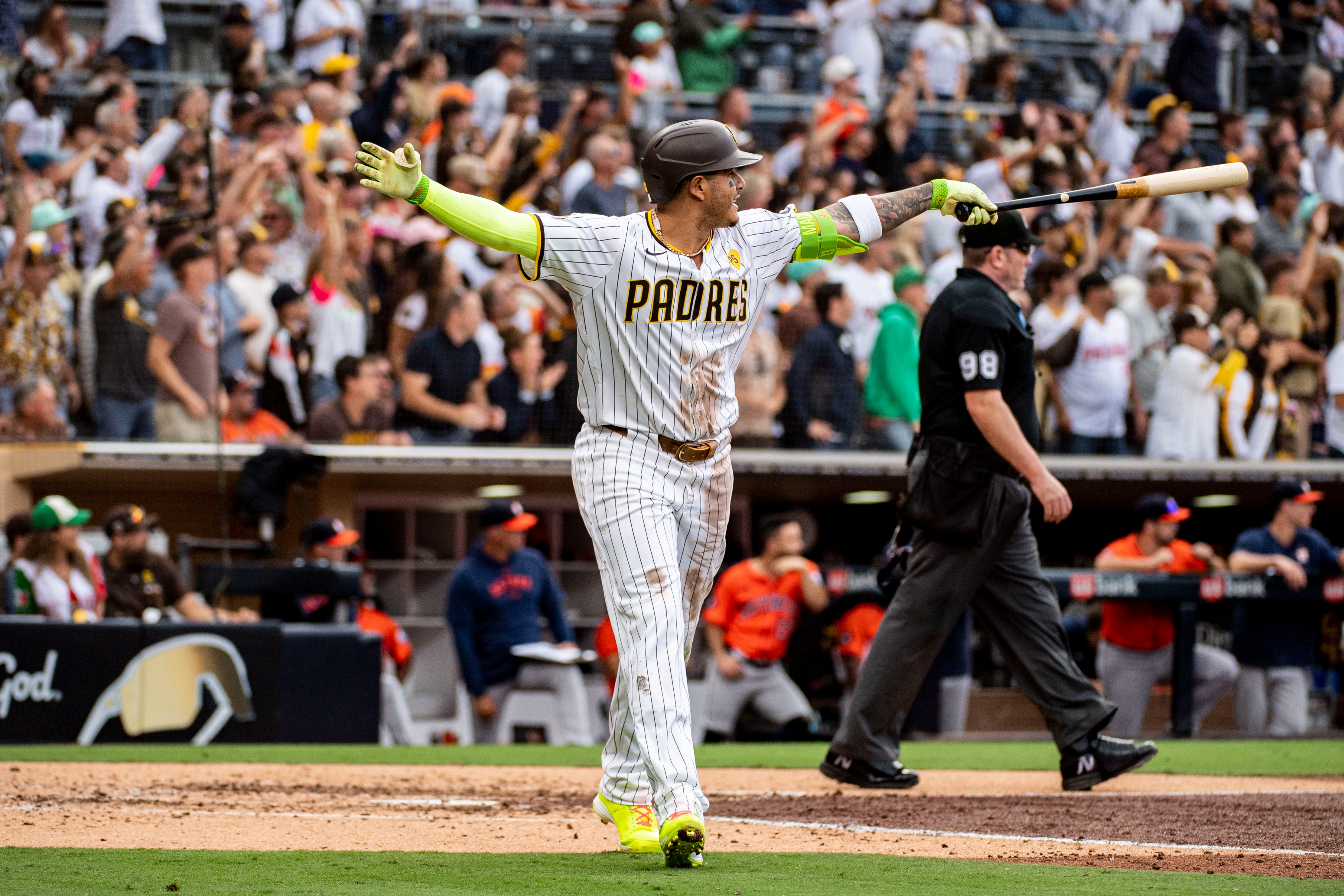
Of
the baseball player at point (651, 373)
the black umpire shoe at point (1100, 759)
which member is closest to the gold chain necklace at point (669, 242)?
the baseball player at point (651, 373)

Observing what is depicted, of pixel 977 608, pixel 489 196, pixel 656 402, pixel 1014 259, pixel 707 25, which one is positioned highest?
pixel 707 25

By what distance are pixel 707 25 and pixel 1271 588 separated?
8.20 meters

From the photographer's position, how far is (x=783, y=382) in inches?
479

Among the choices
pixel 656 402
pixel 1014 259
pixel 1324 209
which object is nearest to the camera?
pixel 656 402

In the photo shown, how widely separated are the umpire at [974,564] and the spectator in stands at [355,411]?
590 cm

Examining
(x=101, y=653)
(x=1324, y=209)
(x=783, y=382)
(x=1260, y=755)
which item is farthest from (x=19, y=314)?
(x=1324, y=209)

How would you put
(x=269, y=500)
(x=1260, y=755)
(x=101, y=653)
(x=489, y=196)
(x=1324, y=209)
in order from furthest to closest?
(x=1324, y=209) → (x=489, y=196) → (x=269, y=500) → (x=101, y=653) → (x=1260, y=755)

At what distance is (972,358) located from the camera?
19.5ft

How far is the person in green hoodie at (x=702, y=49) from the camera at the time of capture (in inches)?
626

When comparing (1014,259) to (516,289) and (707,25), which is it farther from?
(707,25)

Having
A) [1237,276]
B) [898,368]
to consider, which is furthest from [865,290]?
[1237,276]

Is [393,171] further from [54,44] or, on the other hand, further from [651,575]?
[54,44]

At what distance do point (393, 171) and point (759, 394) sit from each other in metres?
7.74

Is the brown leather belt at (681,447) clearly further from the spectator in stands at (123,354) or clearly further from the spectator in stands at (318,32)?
the spectator in stands at (318,32)
